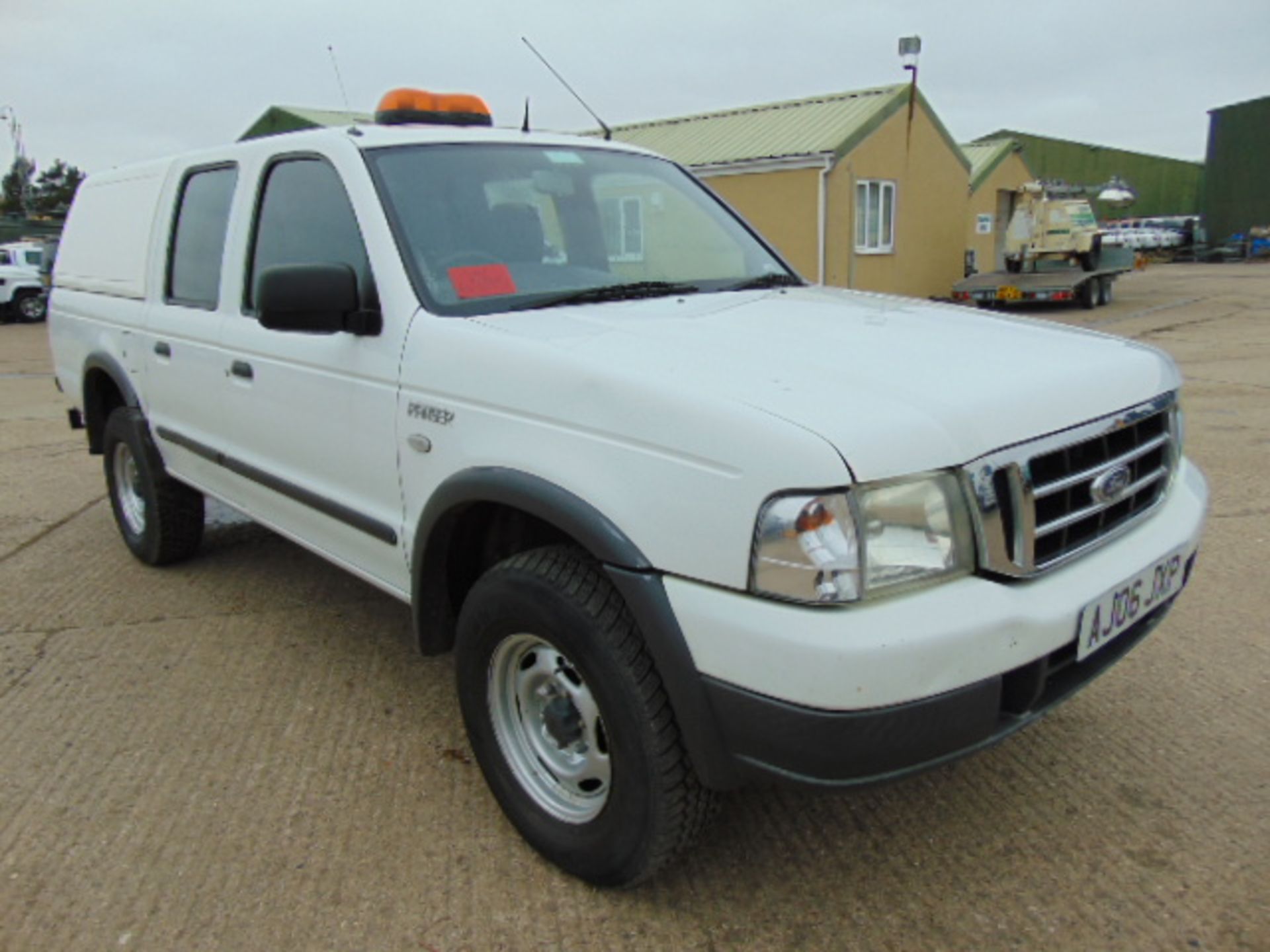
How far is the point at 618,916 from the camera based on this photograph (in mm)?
2322

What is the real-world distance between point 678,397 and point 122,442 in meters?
3.70

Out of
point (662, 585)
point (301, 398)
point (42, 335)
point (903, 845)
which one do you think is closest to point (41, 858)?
point (301, 398)

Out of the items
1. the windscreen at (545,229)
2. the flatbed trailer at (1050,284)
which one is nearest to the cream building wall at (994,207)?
the flatbed trailer at (1050,284)

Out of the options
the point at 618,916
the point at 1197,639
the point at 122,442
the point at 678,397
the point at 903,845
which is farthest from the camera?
the point at 122,442

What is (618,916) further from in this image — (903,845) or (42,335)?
(42,335)

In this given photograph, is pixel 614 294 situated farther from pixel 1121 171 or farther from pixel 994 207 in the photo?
pixel 1121 171

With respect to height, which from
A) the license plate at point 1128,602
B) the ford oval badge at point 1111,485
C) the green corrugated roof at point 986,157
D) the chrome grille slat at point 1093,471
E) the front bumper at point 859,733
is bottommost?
the front bumper at point 859,733

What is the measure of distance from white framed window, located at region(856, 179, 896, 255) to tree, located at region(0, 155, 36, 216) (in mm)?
52222

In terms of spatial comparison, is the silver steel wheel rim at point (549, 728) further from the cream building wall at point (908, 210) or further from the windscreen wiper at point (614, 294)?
the cream building wall at point (908, 210)

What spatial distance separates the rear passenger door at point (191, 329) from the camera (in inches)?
145

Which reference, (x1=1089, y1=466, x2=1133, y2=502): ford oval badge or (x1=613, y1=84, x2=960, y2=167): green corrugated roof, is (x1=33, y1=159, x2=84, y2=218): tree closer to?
(x1=613, y1=84, x2=960, y2=167): green corrugated roof

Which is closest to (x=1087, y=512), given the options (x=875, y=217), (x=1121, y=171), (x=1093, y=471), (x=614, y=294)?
(x=1093, y=471)

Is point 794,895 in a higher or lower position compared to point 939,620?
lower

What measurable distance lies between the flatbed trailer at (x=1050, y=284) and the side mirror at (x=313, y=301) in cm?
1716
